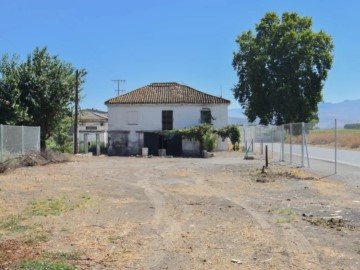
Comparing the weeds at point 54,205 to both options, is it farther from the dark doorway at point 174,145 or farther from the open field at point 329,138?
the dark doorway at point 174,145

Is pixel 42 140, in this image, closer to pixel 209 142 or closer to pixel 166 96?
pixel 209 142

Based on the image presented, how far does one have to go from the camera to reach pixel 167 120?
4834 cm

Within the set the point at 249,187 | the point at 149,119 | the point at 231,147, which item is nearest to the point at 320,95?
the point at 231,147

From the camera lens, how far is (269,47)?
58438mm

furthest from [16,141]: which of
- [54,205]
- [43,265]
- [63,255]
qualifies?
[43,265]

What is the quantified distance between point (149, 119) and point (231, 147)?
8642 mm

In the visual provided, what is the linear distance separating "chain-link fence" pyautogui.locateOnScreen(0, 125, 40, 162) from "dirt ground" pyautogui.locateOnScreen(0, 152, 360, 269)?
7173mm

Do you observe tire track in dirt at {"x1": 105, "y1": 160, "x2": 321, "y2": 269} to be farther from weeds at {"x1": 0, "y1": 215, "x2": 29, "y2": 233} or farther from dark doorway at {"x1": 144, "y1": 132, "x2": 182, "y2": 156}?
dark doorway at {"x1": 144, "y1": 132, "x2": 182, "y2": 156}

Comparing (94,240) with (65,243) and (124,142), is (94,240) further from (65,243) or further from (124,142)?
(124,142)

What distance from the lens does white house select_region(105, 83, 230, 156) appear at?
47.9 metres

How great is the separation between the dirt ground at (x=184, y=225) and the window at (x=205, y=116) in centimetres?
3214

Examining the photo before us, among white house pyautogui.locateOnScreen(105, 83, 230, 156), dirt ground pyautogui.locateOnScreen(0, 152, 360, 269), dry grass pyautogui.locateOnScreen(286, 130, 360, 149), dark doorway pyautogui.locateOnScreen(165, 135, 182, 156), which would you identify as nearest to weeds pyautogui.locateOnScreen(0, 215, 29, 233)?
dirt ground pyautogui.locateOnScreen(0, 152, 360, 269)

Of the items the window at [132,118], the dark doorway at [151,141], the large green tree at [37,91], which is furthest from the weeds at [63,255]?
the window at [132,118]

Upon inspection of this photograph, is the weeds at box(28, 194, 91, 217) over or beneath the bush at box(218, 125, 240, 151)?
beneath
